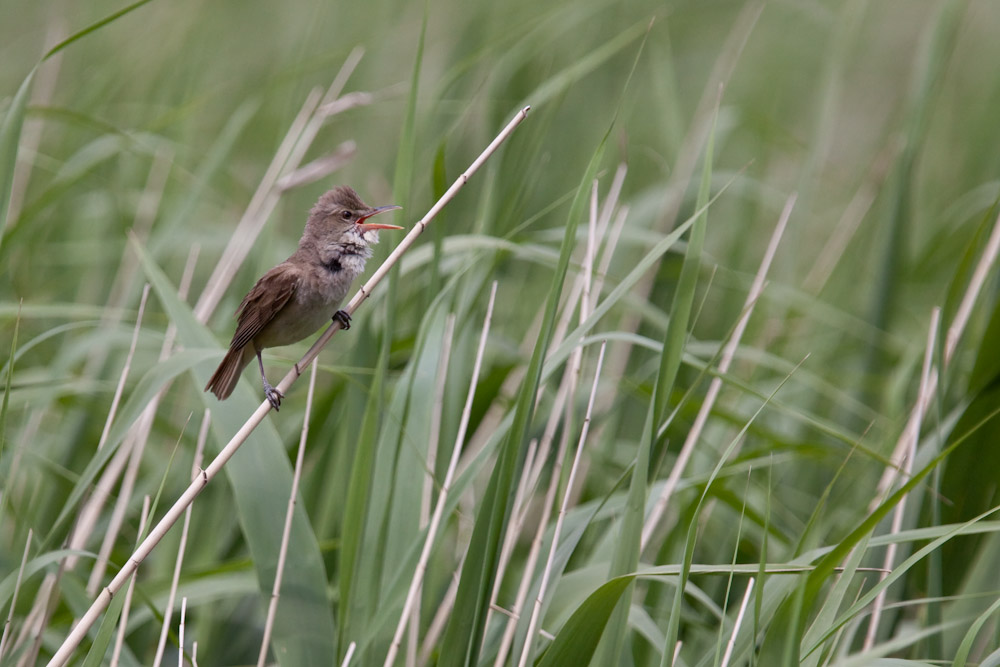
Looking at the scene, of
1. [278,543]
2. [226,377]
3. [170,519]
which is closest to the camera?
[170,519]

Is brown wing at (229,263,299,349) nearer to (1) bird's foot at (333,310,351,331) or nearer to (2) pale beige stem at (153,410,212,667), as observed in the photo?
(1) bird's foot at (333,310,351,331)

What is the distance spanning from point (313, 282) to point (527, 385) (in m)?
0.77

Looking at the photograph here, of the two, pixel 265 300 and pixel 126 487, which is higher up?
pixel 265 300

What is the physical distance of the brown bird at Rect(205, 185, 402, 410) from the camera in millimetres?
2215

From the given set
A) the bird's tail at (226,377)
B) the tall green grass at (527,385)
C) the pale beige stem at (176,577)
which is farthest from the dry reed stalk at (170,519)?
the bird's tail at (226,377)

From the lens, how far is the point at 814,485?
2.99m

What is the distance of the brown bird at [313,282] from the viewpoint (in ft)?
7.27

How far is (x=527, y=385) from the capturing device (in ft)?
5.50

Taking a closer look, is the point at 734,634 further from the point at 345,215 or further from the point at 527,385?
the point at 345,215

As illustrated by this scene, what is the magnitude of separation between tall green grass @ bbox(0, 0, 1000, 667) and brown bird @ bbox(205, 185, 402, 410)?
9cm

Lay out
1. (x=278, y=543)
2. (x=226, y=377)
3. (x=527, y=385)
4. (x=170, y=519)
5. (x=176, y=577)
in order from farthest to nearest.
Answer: (x=226, y=377) → (x=278, y=543) → (x=176, y=577) → (x=527, y=385) → (x=170, y=519)

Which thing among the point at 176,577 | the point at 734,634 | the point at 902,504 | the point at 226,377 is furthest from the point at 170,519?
the point at 902,504

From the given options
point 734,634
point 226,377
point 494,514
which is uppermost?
point 226,377

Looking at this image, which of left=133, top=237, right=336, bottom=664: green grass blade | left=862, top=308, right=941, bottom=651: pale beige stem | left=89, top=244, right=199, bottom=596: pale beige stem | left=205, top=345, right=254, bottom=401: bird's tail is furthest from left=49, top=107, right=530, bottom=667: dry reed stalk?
left=862, top=308, right=941, bottom=651: pale beige stem
